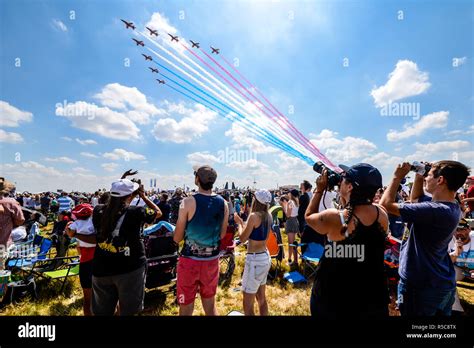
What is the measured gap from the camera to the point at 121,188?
110 inches

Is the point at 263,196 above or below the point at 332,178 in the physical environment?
below

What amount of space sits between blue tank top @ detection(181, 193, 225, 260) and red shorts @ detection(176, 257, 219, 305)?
10cm

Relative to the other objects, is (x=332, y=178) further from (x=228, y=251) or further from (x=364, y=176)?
(x=228, y=251)

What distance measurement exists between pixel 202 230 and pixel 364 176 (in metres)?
2.07

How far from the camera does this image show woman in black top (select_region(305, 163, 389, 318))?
6.34ft

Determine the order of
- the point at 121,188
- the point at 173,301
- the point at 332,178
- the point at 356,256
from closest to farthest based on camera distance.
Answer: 1. the point at 356,256
2. the point at 332,178
3. the point at 121,188
4. the point at 173,301

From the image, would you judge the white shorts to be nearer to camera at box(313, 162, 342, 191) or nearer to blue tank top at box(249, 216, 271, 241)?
blue tank top at box(249, 216, 271, 241)

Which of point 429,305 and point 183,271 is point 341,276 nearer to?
point 429,305

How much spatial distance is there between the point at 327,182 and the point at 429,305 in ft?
5.69

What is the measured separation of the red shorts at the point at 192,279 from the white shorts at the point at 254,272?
0.68 m

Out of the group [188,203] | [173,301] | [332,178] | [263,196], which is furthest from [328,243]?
[173,301]

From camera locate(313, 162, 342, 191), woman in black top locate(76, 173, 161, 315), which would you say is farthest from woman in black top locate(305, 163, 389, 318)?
woman in black top locate(76, 173, 161, 315)

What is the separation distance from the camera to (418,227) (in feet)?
7.78

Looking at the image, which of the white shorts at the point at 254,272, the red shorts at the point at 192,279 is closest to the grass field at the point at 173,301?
the white shorts at the point at 254,272
